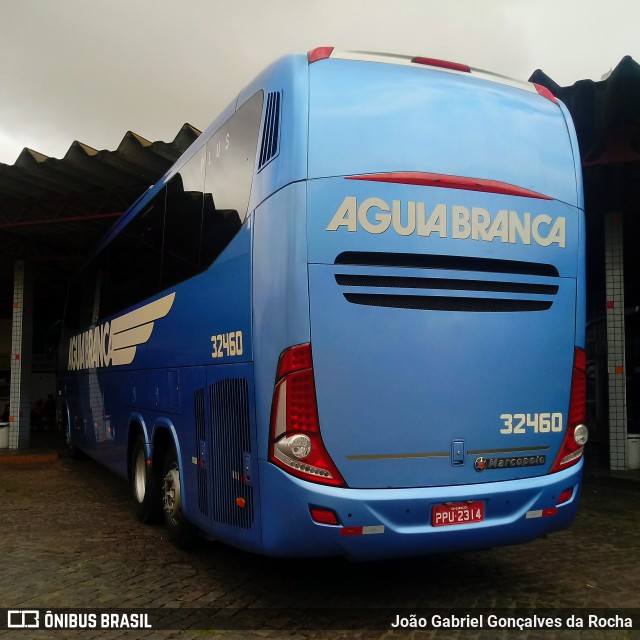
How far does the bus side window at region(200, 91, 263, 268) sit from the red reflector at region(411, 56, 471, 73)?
1186 mm

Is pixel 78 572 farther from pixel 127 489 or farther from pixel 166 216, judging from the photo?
pixel 127 489

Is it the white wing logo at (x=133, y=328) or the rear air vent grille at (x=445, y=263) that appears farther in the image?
the white wing logo at (x=133, y=328)

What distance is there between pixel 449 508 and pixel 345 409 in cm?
93

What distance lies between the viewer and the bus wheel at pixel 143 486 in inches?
281

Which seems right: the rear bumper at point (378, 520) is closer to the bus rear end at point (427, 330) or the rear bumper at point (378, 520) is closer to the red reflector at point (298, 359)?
the bus rear end at point (427, 330)

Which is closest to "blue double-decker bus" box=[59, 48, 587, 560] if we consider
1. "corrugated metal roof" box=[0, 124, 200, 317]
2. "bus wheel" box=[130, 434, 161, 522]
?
"bus wheel" box=[130, 434, 161, 522]

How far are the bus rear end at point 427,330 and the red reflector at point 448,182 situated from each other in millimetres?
14

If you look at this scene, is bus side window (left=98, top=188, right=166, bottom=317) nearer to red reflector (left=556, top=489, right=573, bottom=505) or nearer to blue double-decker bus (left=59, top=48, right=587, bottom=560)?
blue double-decker bus (left=59, top=48, right=587, bottom=560)

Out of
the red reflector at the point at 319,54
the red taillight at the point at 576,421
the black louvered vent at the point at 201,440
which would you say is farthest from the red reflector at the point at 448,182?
the black louvered vent at the point at 201,440

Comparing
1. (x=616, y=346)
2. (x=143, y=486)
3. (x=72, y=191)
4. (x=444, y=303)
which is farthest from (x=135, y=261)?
(x=616, y=346)

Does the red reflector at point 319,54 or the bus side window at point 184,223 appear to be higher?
the red reflector at point 319,54

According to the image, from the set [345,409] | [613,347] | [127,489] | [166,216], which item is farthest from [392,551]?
[613,347]

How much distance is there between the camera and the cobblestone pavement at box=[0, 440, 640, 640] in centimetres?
463

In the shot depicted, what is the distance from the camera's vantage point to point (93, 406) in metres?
10.3
